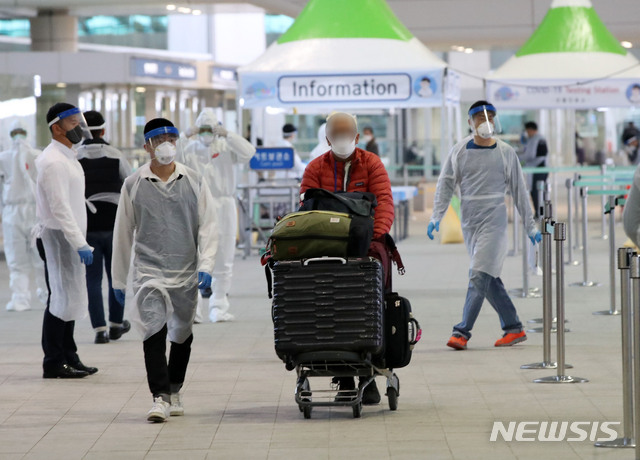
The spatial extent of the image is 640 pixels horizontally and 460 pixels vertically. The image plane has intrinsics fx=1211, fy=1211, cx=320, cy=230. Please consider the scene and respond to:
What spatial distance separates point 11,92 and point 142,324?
37.0 feet

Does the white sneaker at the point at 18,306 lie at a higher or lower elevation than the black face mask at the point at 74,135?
lower

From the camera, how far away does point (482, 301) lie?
8992 mm

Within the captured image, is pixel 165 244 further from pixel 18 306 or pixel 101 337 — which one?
pixel 18 306

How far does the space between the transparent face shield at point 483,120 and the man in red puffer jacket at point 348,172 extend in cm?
228

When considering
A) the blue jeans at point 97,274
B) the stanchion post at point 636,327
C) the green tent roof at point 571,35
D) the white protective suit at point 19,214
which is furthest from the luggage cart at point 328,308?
the green tent roof at point 571,35

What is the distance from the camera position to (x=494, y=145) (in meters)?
9.02

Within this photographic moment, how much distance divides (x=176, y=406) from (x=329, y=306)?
1.12m

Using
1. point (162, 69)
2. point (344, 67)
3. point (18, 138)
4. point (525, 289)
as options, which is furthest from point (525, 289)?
point (162, 69)

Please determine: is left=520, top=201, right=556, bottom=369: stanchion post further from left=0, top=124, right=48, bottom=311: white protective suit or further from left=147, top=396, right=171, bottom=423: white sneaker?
left=0, top=124, right=48, bottom=311: white protective suit

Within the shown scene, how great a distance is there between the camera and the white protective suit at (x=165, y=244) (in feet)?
21.3

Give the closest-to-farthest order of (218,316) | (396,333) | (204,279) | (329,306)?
(329,306) < (204,279) < (396,333) < (218,316)

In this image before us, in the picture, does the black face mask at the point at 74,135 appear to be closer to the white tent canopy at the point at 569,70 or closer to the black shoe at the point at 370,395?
the black shoe at the point at 370,395

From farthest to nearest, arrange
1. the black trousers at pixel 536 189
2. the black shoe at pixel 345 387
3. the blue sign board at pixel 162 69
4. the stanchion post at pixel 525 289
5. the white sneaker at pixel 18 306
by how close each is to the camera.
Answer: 1. the blue sign board at pixel 162 69
2. the black trousers at pixel 536 189
3. the stanchion post at pixel 525 289
4. the white sneaker at pixel 18 306
5. the black shoe at pixel 345 387

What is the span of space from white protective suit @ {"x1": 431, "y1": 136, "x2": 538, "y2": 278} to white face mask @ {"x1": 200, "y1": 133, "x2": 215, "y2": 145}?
8.81ft
